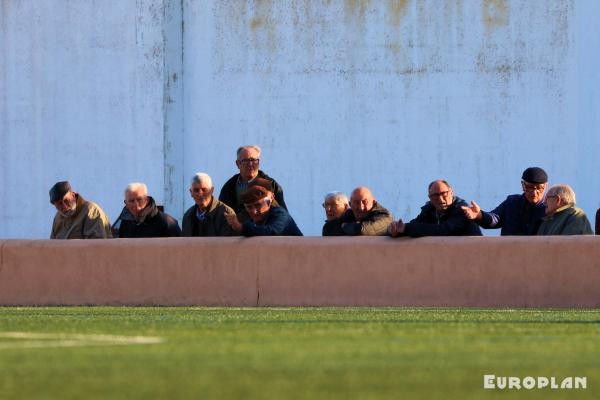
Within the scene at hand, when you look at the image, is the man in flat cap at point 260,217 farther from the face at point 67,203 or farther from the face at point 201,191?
the face at point 67,203

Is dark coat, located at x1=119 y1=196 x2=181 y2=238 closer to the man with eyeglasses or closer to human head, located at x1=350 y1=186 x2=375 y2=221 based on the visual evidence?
the man with eyeglasses

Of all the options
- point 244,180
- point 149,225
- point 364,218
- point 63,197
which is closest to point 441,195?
point 364,218

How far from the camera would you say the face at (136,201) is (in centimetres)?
1466

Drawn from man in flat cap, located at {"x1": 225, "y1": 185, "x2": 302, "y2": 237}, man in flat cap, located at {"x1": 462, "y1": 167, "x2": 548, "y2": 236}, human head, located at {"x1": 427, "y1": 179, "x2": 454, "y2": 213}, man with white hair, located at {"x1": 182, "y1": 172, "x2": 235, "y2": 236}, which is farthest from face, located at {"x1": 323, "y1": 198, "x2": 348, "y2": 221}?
man in flat cap, located at {"x1": 462, "y1": 167, "x2": 548, "y2": 236}

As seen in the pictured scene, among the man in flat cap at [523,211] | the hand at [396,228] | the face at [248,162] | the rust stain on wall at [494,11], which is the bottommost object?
the hand at [396,228]

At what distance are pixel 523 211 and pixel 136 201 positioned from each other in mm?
3724

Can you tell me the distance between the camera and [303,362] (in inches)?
218

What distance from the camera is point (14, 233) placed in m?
23.7

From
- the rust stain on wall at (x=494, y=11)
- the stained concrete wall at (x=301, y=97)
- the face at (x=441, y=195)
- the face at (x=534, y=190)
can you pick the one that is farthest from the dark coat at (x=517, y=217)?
the rust stain on wall at (x=494, y=11)

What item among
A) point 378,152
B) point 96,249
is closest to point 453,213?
point 96,249

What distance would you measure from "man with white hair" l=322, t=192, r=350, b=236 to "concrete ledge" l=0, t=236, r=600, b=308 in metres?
0.42

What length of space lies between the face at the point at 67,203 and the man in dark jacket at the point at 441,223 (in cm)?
336

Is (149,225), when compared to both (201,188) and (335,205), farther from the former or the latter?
(335,205)

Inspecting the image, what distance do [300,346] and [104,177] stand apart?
57.3 feet
